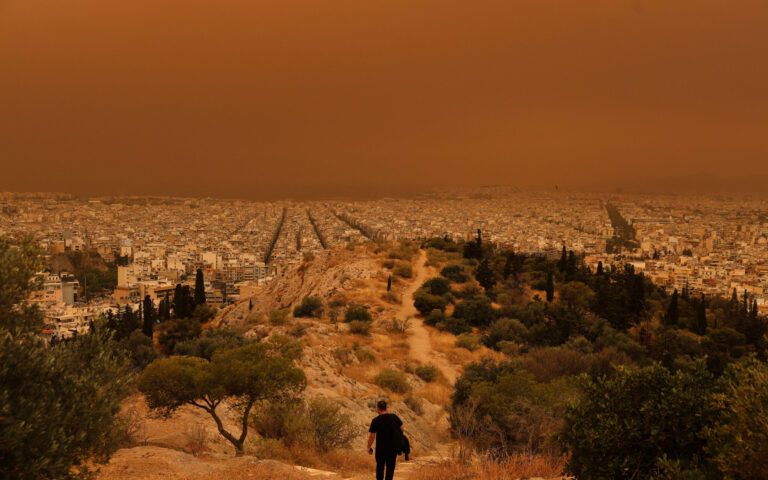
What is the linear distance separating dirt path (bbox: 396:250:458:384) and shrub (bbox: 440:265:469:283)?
1763mm

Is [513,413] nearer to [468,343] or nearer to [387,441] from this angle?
[387,441]

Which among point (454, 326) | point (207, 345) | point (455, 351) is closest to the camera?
point (207, 345)

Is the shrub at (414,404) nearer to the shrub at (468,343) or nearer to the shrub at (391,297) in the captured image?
the shrub at (468,343)

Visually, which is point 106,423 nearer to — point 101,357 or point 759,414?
point 101,357

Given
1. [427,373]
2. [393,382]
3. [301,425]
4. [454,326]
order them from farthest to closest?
[454,326]
[427,373]
[393,382]
[301,425]

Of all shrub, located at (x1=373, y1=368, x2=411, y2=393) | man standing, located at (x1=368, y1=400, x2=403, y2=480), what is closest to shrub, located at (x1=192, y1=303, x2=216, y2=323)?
shrub, located at (x1=373, y1=368, x2=411, y2=393)

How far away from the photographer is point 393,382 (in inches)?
518

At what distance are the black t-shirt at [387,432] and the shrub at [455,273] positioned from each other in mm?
23205

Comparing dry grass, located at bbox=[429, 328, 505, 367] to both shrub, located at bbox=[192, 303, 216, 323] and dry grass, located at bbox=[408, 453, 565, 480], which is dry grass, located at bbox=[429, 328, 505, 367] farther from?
Answer: shrub, located at bbox=[192, 303, 216, 323]

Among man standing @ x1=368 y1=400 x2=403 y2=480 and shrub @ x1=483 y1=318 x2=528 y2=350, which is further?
shrub @ x1=483 y1=318 x2=528 y2=350

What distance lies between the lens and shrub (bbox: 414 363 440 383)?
14547mm

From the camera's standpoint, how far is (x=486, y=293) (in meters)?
26.1

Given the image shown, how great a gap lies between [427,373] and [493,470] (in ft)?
29.5

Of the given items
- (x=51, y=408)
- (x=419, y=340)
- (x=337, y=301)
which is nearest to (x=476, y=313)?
(x=419, y=340)
